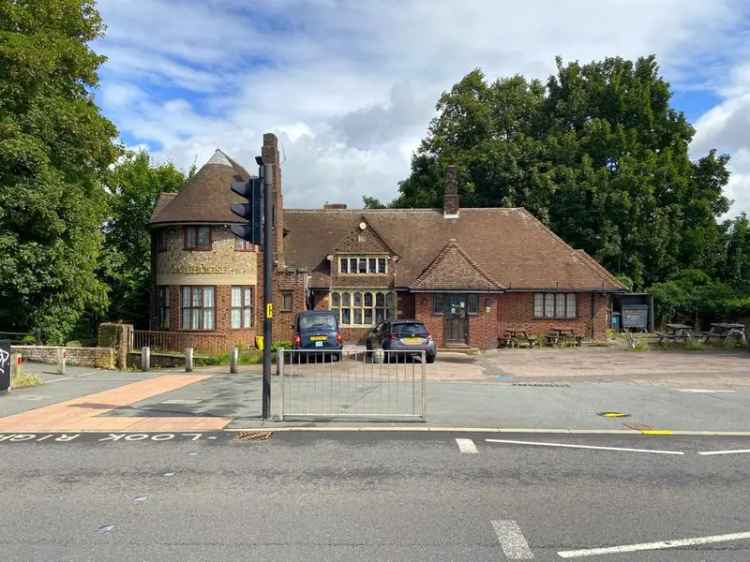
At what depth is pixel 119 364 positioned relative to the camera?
76.1 ft

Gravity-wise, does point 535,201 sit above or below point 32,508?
above

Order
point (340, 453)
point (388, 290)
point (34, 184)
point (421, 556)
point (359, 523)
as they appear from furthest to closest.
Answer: point (388, 290), point (34, 184), point (340, 453), point (359, 523), point (421, 556)

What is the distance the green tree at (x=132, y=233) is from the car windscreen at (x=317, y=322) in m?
13.4

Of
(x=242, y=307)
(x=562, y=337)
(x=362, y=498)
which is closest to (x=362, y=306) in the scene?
(x=242, y=307)

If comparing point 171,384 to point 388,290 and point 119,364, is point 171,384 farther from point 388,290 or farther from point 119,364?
point 388,290

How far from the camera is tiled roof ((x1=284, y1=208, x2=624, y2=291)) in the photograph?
100 feet

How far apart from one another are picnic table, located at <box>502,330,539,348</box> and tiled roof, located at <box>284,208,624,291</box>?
2138 mm

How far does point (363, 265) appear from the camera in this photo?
30906mm

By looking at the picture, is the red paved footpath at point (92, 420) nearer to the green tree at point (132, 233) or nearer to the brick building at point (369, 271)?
the brick building at point (369, 271)

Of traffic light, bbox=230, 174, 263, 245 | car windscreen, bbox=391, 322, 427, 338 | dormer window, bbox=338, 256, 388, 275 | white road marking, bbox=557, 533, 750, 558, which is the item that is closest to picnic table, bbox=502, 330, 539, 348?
dormer window, bbox=338, 256, 388, 275

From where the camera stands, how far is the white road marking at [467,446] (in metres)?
8.77

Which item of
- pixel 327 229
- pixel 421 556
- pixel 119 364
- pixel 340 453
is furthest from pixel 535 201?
pixel 421 556

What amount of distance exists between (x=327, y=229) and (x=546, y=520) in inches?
1144

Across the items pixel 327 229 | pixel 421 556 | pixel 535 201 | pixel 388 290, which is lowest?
pixel 421 556
